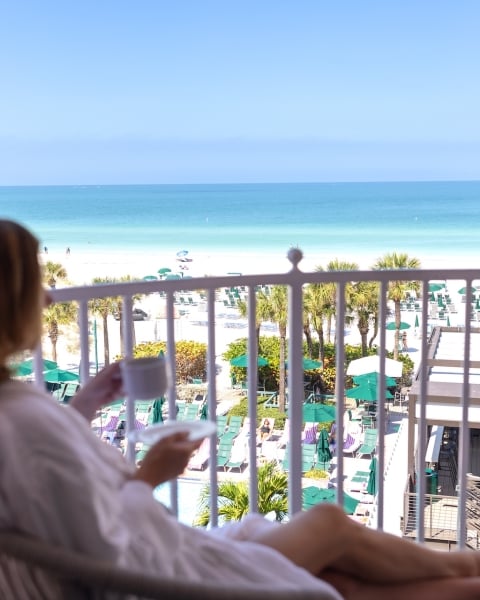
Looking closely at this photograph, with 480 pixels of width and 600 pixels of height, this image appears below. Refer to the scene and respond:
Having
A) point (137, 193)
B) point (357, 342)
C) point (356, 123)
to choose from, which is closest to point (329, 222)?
point (356, 123)

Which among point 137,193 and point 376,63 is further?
point 137,193

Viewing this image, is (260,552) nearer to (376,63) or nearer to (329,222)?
(329,222)

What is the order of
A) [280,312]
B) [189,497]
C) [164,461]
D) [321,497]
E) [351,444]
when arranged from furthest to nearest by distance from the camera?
1. [280,312]
2. [351,444]
3. [189,497]
4. [321,497]
5. [164,461]

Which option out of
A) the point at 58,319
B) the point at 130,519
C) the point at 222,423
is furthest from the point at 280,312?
the point at 130,519

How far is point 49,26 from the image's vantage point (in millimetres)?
36281

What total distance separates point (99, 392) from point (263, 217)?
1343 inches

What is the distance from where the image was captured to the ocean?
3088 cm

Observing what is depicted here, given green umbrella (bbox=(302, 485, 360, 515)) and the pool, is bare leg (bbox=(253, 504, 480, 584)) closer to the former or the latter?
the pool

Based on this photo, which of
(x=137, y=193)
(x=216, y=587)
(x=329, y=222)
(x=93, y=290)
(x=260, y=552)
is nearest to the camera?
(x=216, y=587)

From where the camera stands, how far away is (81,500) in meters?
1.17

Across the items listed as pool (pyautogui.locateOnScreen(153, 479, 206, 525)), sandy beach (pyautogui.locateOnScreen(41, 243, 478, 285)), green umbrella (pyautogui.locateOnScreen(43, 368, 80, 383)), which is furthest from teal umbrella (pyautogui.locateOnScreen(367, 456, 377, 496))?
sandy beach (pyautogui.locateOnScreen(41, 243, 478, 285))

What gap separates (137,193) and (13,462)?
139ft

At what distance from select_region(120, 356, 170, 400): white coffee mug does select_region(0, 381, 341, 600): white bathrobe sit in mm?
247

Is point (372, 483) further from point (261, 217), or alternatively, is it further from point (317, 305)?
point (261, 217)
